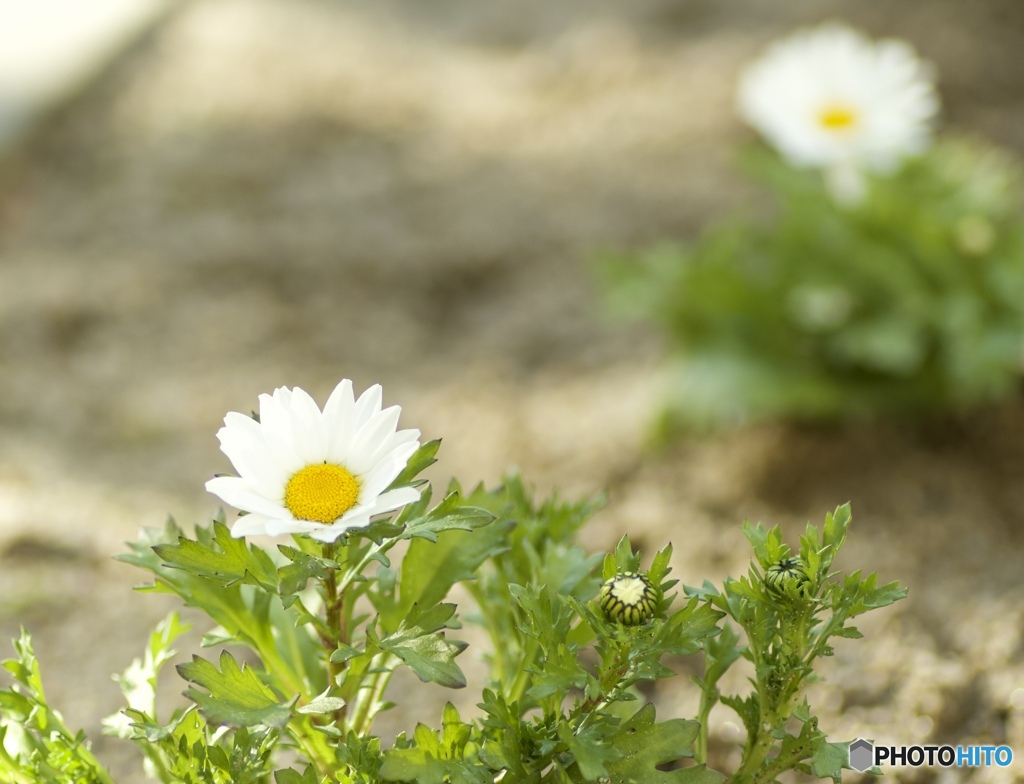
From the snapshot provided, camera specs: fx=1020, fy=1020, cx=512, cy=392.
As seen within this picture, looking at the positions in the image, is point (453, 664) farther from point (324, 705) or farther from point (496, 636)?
point (496, 636)

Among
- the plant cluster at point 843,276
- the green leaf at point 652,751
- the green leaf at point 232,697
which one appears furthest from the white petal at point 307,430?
the plant cluster at point 843,276

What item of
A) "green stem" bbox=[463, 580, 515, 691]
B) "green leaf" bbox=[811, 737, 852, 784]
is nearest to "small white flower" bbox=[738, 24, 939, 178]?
"green stem" bbox=[463, 580, 515, 691]

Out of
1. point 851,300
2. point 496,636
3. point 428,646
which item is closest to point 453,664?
point 428,646

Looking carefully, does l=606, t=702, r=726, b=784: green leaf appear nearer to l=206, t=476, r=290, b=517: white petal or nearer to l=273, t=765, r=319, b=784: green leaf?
l=273, t=765, r=319, b=784: green leaf

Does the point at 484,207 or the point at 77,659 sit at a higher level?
the point at 484,207

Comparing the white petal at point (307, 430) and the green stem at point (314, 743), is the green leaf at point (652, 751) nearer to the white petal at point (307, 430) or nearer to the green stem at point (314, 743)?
the green stem at point (314, 743)

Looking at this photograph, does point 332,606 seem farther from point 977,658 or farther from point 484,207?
point 484,207

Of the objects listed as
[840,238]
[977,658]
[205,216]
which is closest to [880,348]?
[840,238]
